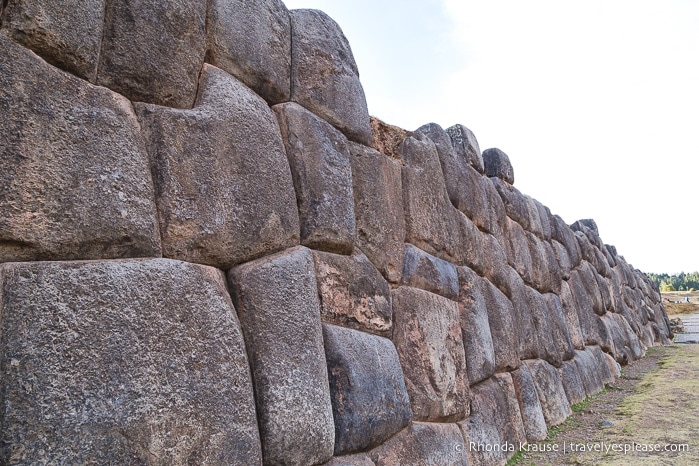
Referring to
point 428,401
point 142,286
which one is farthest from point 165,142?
point 428,401

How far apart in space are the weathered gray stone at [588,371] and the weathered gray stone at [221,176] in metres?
4.80

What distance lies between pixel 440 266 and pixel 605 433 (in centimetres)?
211

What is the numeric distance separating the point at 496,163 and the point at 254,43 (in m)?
3.60

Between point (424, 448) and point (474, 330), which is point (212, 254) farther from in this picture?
point (474, 330)

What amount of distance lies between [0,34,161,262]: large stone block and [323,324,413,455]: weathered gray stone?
902mm

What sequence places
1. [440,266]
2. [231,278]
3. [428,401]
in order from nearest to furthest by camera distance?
[231,278]
[428,401]
[440,266]

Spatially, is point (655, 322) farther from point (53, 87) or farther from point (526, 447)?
A: point (53, 87)

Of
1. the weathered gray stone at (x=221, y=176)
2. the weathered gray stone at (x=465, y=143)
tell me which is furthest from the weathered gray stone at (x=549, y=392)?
the weathered gray stone at (x=221, y=176)

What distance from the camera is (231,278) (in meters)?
1.84

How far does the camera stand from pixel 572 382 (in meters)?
5.38

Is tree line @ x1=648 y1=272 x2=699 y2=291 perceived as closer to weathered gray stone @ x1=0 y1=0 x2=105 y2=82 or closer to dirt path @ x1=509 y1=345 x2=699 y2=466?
dirt path @ x1=509 y1=345 x2=699 y2=466

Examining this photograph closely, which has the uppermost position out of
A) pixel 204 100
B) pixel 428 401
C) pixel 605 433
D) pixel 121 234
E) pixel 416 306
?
pixel 204 100

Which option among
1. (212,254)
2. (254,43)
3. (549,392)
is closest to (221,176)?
(212,254)

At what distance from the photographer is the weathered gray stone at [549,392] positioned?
4.50m
